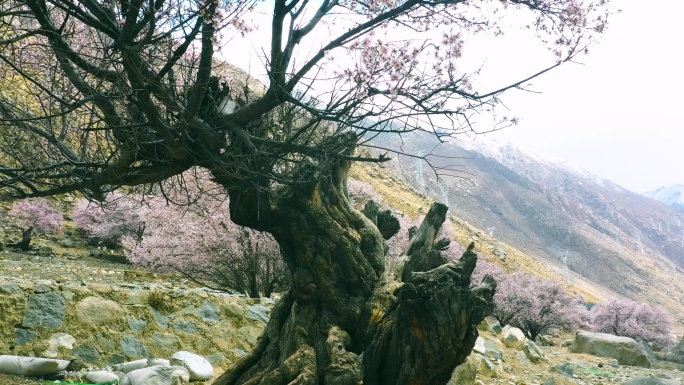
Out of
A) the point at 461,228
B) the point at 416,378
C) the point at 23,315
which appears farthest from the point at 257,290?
the point at 461,228

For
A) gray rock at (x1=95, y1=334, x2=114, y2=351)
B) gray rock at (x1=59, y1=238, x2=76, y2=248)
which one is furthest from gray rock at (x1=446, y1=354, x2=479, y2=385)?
gray rock at (x1=59, y1=238, x2=76, y2=248)

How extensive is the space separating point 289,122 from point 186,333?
12.7 ft

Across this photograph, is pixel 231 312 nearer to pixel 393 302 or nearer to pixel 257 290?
pixel 393 302

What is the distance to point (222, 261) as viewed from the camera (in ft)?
40.7

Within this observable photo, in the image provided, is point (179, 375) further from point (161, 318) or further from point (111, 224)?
point (111, 224)

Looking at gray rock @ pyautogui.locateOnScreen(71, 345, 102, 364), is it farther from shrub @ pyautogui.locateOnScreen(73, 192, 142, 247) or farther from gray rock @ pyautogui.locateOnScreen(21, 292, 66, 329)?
shrub @ pyautogui.locateOnScreen(73, 192, 142, 247)

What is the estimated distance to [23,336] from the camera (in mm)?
5320

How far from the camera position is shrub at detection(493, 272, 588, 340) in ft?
82.1

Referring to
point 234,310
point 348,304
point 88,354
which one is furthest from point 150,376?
point 234,310

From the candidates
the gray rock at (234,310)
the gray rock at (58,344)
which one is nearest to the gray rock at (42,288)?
the gray rock at (58,344)

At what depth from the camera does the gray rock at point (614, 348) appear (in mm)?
16562

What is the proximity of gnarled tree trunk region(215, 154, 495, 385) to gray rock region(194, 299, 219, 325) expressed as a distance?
2.29 metres

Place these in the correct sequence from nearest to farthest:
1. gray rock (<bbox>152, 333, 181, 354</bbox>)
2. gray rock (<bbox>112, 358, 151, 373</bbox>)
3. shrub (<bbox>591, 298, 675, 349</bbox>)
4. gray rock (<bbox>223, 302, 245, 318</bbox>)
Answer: gray rock (<bbox>112, 358, 151, 373</bbox>) → gray rock (<bbox>152, 333, 181, 354</bbox>) → gray rock (<bbox>223, 302, 245, 318</bbox>) → shrub (<bbox>591, 298, 675, 349</bbox>)

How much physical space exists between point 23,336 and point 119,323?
997 mm
